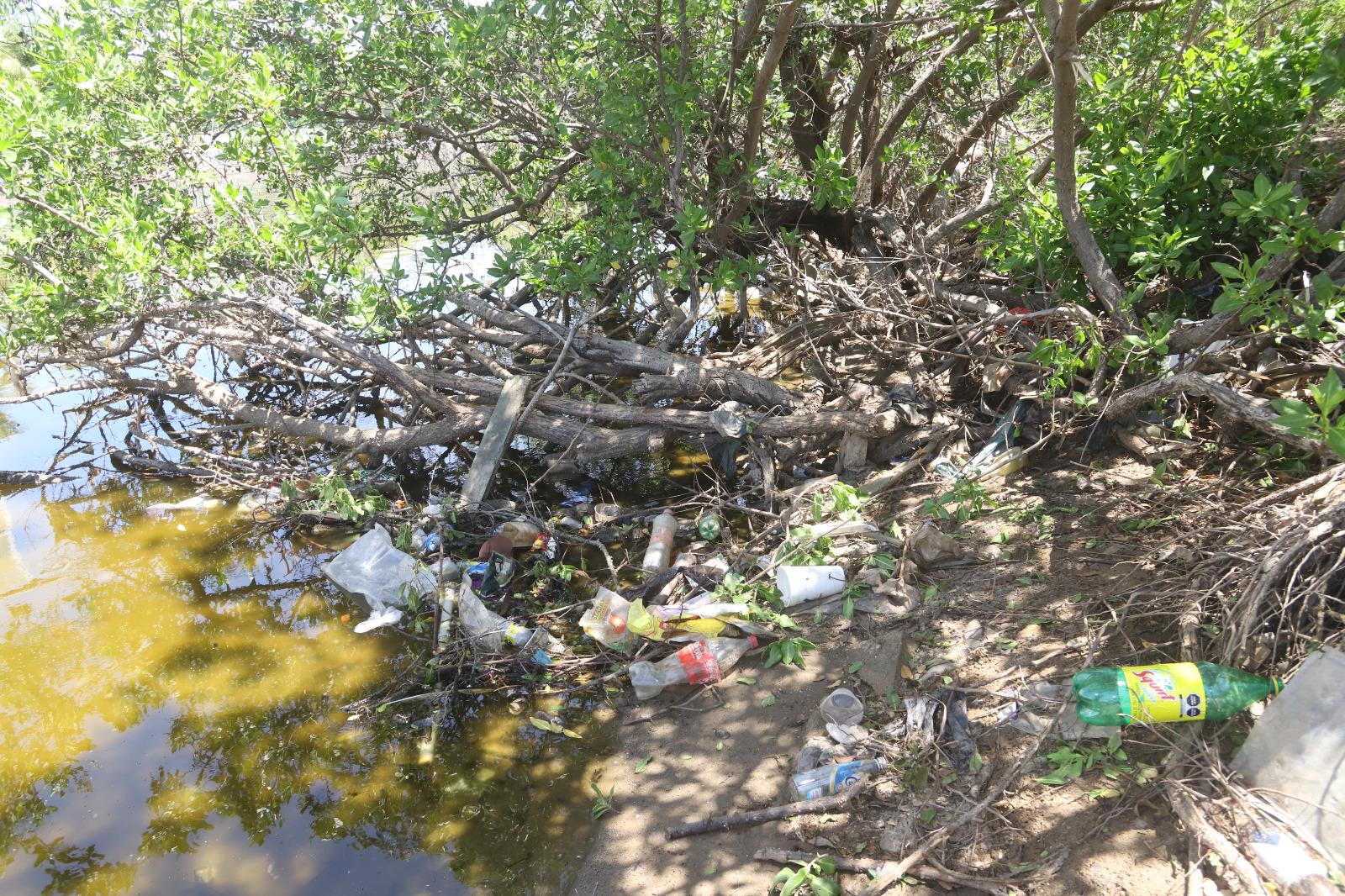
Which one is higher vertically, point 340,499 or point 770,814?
point 340,499

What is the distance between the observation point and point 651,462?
18.6ft

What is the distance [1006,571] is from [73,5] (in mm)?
5500

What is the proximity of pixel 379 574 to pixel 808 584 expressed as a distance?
227 centimetres

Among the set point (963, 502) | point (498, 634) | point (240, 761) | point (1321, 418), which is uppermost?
point (1321, 418)

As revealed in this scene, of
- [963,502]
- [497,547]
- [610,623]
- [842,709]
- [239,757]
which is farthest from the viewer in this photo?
[497,547]

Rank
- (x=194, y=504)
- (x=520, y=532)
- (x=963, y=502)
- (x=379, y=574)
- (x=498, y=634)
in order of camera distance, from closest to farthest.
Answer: (x=498, y=634) → (x=963, y=502) → (x=379, y=574) → (x=520, y=532) → (x=194, y=504)

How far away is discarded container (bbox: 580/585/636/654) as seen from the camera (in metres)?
3.53

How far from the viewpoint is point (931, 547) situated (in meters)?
3.56

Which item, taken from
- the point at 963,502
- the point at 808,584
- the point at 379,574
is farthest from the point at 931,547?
the point at 379,574

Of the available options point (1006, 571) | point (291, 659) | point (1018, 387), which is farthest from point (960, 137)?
point (291, 659)

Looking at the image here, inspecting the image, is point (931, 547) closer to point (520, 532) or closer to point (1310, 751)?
point (1310, 751)

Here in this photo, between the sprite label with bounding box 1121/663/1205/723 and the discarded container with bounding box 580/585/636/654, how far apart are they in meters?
1.95

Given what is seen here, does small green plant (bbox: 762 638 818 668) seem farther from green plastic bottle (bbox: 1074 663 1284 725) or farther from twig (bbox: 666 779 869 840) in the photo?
green plastic bottle (bbox: 1074 663 1284 725)

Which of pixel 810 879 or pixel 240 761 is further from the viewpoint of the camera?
pixel 240 761
